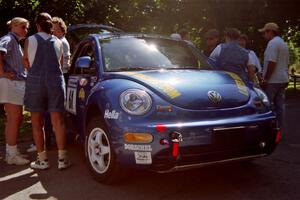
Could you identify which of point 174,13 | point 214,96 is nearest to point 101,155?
point 214,96

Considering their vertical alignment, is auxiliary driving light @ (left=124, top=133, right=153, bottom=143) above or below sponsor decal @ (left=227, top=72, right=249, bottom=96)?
below

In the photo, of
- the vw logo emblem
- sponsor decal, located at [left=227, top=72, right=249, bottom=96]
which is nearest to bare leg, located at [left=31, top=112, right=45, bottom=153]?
the vw logo emblem

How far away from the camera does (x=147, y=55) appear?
5.27 metres

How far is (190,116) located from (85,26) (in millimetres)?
6274

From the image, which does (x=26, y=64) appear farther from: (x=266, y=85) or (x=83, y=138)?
(x=266, y=85)

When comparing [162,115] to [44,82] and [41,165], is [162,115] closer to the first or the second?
[44,82]

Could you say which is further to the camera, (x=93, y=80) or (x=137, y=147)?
(x=93, y=80)

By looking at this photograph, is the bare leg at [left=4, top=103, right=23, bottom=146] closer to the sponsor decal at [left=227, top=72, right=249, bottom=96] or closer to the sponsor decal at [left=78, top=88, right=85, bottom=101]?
the sponsor decal at [left=78, top=88, right=85, bottom=101]

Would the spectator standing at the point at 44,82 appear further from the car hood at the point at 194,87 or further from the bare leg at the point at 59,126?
the car hood at the point at 194,87

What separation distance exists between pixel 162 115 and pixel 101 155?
917mm

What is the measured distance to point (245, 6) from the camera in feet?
58.2

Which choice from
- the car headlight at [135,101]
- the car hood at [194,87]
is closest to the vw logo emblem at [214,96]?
the car hood at [194,87]

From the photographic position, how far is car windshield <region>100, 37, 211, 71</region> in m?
5.09

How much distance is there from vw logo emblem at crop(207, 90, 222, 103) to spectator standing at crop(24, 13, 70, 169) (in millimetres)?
1890
